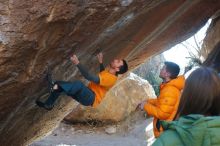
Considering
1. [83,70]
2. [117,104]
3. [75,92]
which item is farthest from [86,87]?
[117,104]

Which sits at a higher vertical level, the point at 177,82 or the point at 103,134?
the point at 177,82

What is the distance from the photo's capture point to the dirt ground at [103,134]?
12719 mm

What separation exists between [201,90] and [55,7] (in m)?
2.28

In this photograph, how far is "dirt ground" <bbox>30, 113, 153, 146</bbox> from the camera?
501 inches

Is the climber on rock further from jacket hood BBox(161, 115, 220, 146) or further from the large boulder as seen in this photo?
the large boulder

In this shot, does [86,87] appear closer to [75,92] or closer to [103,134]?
[75,92]

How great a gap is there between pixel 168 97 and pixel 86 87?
3.58ft

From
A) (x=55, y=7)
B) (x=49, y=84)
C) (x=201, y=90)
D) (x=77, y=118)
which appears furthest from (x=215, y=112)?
(x=77, y=118)

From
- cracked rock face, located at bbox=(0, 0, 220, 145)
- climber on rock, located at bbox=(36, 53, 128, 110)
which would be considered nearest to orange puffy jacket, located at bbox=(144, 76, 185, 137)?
climber on rock, located at bbox=(36, 53, 128, 110)

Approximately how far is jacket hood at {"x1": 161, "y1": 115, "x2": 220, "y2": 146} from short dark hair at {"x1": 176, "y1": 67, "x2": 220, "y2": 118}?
0.40 ft

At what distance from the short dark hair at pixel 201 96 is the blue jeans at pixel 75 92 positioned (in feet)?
10.0

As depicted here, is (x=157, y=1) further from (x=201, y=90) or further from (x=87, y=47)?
(x=201, y=90)

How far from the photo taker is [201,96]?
2.58 meters

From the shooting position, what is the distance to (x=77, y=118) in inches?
559
